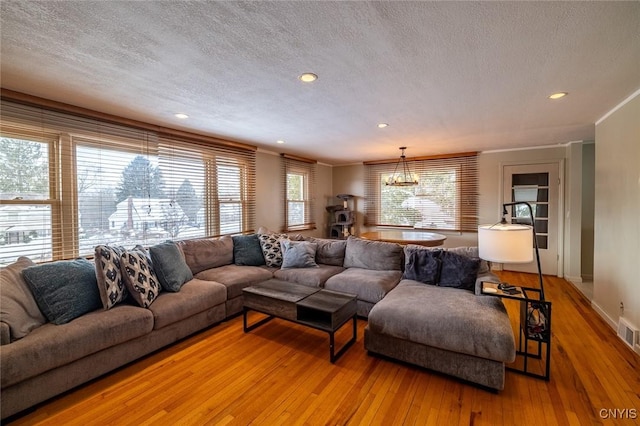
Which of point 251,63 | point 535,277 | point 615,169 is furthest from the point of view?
point 535,277

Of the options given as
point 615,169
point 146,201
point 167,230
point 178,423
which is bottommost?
point 178,423

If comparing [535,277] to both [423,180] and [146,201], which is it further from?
[146,201]

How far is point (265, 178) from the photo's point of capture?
5016 millimetres

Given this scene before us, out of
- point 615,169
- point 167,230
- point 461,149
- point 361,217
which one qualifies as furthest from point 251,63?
point 361,217

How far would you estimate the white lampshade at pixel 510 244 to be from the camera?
80.2 inches

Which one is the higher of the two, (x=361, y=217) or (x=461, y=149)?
(x=461, y=149)

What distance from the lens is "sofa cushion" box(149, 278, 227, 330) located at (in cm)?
242

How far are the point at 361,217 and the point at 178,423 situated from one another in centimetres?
536

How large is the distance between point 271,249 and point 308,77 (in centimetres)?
247

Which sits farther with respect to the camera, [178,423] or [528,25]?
[178,423]

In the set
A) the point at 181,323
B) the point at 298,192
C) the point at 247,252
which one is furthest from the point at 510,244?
the point at 298,192

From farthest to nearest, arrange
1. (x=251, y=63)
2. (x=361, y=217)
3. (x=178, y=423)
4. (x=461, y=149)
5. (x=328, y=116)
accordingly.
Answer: (x=361, y=217)
(x=461, y=149)
(x=328, y=116)
(x=251, y=63)
(x=178, y=423)

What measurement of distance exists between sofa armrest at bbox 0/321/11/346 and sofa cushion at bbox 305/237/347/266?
295 cm

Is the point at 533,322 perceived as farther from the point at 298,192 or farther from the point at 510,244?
the point at 298,192
